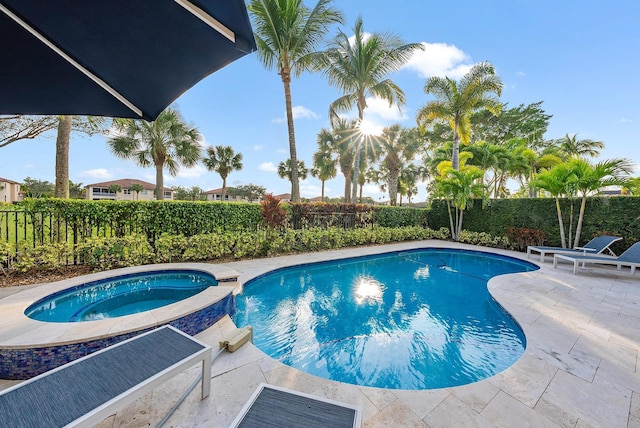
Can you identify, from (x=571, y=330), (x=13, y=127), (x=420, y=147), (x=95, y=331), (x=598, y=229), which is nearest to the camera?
(x=95, y=331)

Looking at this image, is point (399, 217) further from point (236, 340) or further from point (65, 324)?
point (65, 324)

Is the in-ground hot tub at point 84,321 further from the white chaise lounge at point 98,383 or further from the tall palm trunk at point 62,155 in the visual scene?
the tall palm trunk at point 62,155

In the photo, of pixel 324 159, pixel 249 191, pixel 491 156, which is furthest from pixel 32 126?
pixel 249 191

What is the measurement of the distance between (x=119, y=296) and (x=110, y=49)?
4.45m

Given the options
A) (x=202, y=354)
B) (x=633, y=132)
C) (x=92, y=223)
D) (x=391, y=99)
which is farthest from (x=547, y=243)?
(x=92, y=223)

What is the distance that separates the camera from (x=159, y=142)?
14.4 meters

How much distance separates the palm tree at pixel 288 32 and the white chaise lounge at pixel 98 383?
10.4 meters

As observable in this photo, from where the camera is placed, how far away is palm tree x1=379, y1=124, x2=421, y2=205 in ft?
72.0

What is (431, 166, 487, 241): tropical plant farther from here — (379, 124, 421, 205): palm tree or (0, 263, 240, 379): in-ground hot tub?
(0, 263, 240, 379): in-ground hot tub

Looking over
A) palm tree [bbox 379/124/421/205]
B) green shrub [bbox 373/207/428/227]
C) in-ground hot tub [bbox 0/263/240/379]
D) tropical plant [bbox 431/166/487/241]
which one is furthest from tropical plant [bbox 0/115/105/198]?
palm tree [bbox 379/124/421/205]

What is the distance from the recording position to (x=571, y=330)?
348 cm

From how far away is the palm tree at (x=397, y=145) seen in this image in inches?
864

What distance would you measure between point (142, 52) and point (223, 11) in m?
0.90

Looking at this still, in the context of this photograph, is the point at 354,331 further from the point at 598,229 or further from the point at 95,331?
the point at 598,229
